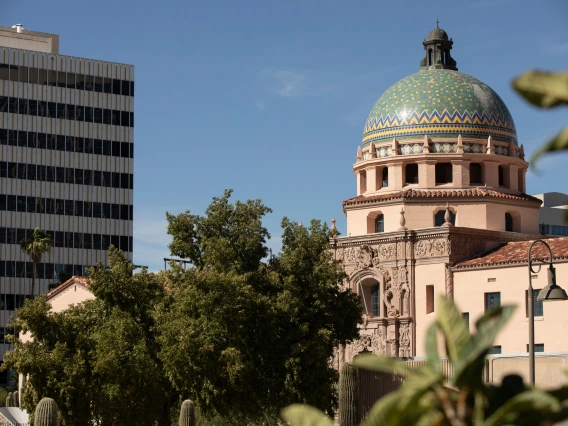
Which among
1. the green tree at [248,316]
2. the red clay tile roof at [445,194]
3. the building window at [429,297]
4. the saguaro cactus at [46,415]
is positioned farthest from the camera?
the red clay tile roof at [445,194]

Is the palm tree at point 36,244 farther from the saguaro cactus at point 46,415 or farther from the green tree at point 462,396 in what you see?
the green tree at point 462,396

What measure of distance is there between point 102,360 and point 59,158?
172 ft

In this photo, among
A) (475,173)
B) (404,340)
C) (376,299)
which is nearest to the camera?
(404,340)

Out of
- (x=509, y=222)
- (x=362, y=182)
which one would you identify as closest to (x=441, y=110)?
(x=362, y=182)

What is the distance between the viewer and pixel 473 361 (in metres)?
6.49

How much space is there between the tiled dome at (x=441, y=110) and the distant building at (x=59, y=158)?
3426 centimetres

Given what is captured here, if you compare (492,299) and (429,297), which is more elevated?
(429,297)

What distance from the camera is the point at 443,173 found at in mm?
61031

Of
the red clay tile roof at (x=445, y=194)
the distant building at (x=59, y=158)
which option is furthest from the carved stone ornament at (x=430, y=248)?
the distant building at (x=59, y=158)

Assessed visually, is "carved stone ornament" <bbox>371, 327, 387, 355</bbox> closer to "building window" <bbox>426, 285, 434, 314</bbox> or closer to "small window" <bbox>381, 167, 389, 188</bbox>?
"building window" <bbox>426, 285, 434, 314</bbox>

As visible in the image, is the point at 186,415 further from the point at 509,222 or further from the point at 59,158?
the point at 59,158

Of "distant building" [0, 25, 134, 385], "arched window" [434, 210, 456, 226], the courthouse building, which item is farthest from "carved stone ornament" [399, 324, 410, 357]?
"distant building" [0, 25, 134, 385]

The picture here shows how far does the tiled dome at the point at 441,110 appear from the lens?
60031 mm

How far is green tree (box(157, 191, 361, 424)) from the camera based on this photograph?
38.9 meters
